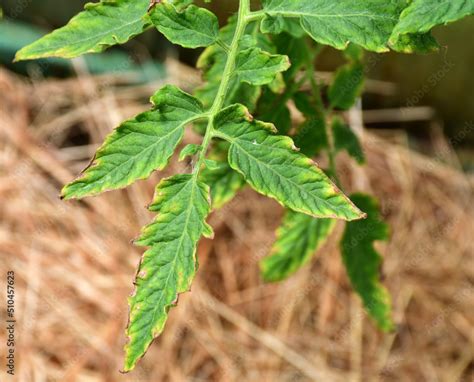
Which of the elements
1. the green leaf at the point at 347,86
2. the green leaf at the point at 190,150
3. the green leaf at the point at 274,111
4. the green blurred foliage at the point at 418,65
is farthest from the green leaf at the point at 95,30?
the green blurred foliage at the point at 418,65

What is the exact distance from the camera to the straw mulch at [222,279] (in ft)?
5.90

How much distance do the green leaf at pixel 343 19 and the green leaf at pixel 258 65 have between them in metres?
0.04

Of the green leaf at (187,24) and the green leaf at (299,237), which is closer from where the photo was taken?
the green leaf at (187,24)

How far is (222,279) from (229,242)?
0.12 meters

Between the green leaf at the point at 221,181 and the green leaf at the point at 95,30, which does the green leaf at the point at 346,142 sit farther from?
the green leaf at the point at 95,30

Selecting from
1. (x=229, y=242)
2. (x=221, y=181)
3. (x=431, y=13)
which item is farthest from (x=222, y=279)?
(x=431, y=13)

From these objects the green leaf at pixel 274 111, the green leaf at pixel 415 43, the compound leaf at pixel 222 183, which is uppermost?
the green leaf at pixel 415 43

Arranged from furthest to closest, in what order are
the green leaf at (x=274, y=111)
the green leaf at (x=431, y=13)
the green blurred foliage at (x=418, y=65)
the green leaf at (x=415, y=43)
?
1. the green blurred foliage at (x=418, y=65)
2. the green leaf at (x=274, y=111)
3. the green leaf at (x=415, y=43)
4. the green leaf at (x=431, y=13)

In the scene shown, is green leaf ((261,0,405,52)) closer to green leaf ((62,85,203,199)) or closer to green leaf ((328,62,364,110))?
green leaf ((62,85,203,199))

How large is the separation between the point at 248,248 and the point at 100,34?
1235mm

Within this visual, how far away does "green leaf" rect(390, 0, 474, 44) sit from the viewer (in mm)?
666

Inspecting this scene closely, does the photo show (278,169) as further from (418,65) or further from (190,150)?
(418,65)

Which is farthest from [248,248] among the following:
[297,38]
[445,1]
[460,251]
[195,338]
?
[445,1]

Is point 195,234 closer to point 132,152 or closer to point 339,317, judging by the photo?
point 132,152
